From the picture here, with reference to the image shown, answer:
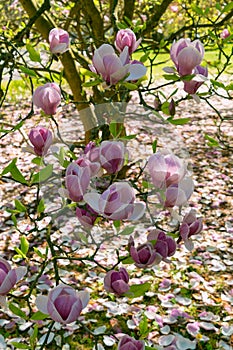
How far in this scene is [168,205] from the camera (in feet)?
2.29

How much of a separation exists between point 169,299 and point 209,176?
1.66 m

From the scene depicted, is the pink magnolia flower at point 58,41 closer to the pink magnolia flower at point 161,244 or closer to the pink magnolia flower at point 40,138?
the pink magnolia flower at point 40,138

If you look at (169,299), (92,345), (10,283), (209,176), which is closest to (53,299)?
(10,283)

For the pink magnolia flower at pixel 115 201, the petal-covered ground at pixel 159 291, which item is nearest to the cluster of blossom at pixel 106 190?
the pink magnolia flower at pixel 115 201

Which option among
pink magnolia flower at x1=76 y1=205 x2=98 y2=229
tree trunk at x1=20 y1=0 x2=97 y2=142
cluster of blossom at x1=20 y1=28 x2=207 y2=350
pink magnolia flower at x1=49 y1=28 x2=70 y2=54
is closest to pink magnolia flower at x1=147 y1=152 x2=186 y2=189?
cluster of blossom at x1=20 y1=28 x2=207 y2=350

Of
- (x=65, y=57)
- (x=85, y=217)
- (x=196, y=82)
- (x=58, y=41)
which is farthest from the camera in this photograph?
(x=65, y=57)

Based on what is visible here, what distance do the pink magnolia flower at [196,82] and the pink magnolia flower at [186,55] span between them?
0.10ft

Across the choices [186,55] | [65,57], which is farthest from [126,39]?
[65,57]

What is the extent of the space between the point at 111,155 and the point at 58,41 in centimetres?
42

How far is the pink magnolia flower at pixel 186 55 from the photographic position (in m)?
0.80

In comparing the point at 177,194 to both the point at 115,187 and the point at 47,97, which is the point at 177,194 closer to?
the point at 115,187

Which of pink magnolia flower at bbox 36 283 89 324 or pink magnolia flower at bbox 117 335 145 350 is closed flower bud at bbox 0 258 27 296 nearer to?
pink magnolia flower at bbox 36 283 89 324

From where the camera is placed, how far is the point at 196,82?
87 cm

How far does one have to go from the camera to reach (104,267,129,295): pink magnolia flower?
79 cm
